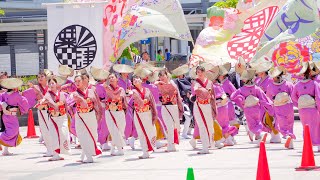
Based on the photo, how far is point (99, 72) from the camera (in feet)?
67.4

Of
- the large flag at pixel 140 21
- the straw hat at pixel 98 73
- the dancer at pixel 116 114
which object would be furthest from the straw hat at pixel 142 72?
the large flag at pixel 140 21

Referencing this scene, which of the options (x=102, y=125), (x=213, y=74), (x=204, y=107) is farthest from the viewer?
(x=102, y=125)

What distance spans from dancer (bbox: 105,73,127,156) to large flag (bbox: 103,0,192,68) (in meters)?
4.47

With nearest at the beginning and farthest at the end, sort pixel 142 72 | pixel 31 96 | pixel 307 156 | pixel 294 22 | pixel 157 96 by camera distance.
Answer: pixel 307 156, pixel 142 72, pixel 157 96, pixel 31 96, pixel 294 22

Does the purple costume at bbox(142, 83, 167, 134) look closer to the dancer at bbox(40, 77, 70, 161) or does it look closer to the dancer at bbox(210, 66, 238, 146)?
the dancer at bbox(210, 66, 238, 146)

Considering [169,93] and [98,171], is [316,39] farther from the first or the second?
[98,171]

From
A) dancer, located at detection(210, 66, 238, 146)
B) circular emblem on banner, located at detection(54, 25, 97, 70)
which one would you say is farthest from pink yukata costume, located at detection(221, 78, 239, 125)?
circular emblem on banner, located at detection(54, 25, 97, 70)

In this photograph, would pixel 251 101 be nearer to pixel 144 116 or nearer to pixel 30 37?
pixel 144 116

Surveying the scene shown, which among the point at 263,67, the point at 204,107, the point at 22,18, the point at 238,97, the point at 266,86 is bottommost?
the point at 204,107

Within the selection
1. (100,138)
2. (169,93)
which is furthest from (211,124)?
(100,138)

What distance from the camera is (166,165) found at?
1741 cm

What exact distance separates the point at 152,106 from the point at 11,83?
11.6 feet

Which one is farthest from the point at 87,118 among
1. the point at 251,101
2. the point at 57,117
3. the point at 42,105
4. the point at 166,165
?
the point at 251,101

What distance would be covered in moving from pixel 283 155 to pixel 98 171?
3.44 metres
